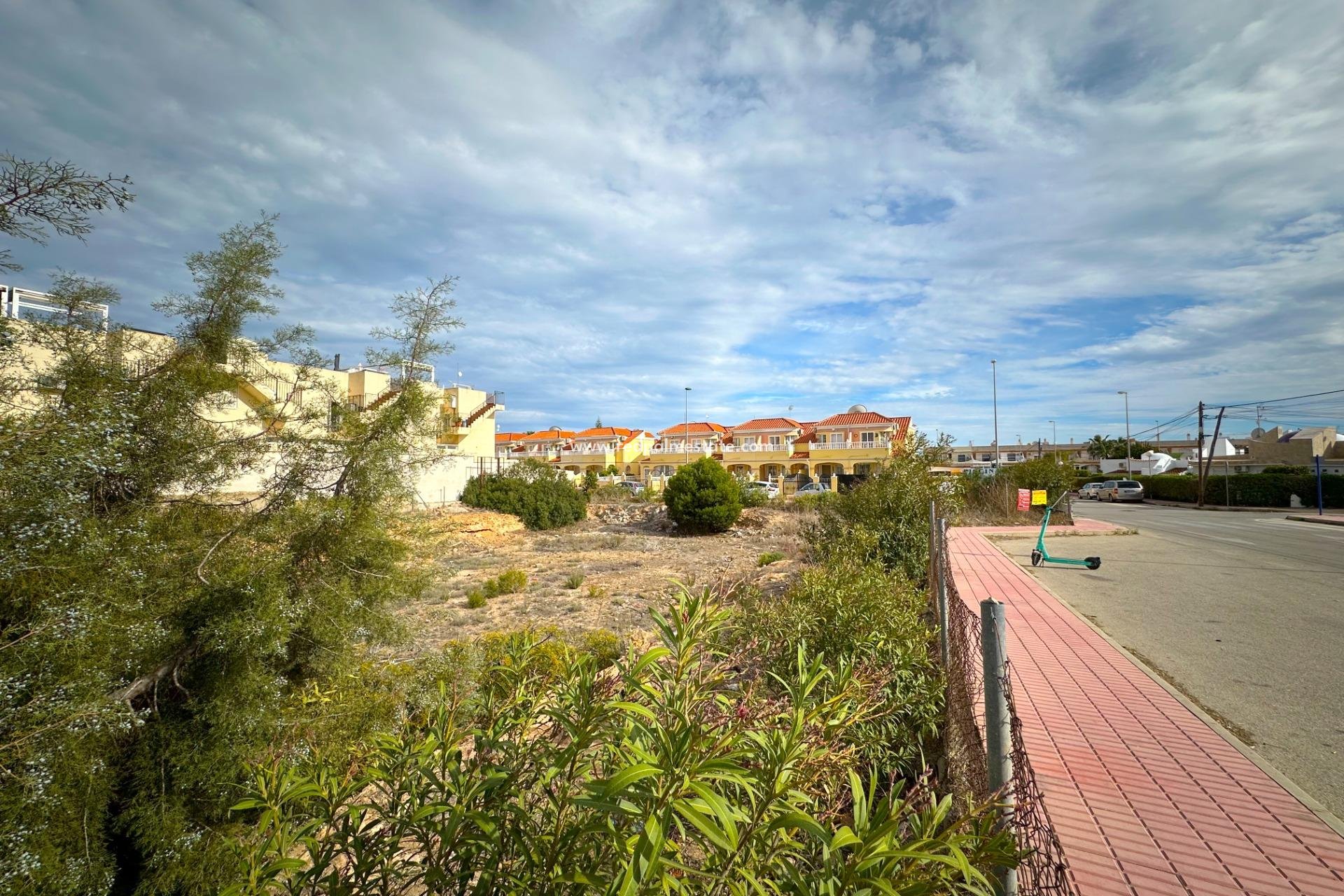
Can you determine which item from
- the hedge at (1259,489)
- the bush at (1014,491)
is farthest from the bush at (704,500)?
the hedge at (1259,489)

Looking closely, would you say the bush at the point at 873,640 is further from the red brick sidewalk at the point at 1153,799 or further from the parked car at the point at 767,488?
the parked car at the point at 767,488

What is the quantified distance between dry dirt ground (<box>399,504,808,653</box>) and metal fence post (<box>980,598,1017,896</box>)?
40.5 inches

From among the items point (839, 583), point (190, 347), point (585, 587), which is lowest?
point (585, 587)

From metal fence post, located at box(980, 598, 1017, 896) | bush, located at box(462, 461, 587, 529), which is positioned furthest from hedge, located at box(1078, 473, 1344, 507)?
metal fence post, located at box(980, 598, 1017, 896)

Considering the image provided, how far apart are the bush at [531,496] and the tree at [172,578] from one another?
63.9 feet

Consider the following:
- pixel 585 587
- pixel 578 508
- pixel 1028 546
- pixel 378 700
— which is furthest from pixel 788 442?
pixel 378 700

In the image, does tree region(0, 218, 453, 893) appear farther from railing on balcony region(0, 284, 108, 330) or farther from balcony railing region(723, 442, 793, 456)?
balcony railing region(723, 442, 793, 456)

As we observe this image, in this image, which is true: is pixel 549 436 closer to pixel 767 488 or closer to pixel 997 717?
pixel 767 488

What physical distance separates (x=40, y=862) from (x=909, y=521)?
992cm

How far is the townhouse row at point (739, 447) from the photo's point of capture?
145 feet

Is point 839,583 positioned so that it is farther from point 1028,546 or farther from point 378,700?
point 1028,546

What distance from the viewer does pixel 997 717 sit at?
1876 millimetres

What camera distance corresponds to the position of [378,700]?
448 cm

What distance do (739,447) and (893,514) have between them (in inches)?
1582
